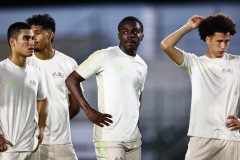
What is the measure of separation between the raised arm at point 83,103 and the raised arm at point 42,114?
15.0 inches

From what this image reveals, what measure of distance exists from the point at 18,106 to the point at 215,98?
1.78m

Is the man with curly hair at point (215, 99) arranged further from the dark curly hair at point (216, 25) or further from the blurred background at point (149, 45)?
the blurred background at point (149, 45)

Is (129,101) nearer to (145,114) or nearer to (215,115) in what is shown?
(215,115)

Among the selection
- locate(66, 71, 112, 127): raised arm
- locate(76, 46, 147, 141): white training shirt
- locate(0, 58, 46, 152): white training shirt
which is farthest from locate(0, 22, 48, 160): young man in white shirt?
locate(76, 46, 147, 141): white training shirt

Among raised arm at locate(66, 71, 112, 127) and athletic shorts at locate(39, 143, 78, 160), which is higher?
raised arm at locate(66, 71, 112, 127)

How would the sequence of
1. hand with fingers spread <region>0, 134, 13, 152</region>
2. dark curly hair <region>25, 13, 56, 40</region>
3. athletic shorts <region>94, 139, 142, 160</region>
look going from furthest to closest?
dark curly hair <region>25, 13, 56, 40</region> < athletic shorts <region>94, 139, 142, 160</region> < hand with fingers spread <region>0, 134, 13, 152</region>

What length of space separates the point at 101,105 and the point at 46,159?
1.09 metres

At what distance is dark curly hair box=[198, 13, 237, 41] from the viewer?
6.86 metres

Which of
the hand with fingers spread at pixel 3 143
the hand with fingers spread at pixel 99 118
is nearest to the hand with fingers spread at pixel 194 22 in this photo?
the hand with fingers spread at pixel 99 118

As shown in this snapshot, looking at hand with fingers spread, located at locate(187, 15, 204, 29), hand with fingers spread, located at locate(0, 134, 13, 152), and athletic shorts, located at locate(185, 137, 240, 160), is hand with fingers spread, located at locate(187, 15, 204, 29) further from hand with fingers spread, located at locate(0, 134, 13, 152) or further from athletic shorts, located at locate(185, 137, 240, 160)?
hand with fingers spread, located at locate(0, 134, 13, 152)

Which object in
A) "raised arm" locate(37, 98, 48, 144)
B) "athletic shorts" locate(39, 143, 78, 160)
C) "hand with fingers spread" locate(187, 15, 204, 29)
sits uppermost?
"hand with fingers spread" locate(187, 15, 204, 29)

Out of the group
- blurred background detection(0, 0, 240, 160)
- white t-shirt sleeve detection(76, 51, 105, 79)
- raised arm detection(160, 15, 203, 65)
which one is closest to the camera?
white t-shirt sleeve detection(76, 51, 105, 79)

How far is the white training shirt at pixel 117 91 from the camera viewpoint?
665 cm

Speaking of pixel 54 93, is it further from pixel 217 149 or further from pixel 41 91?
pixel 217 149
